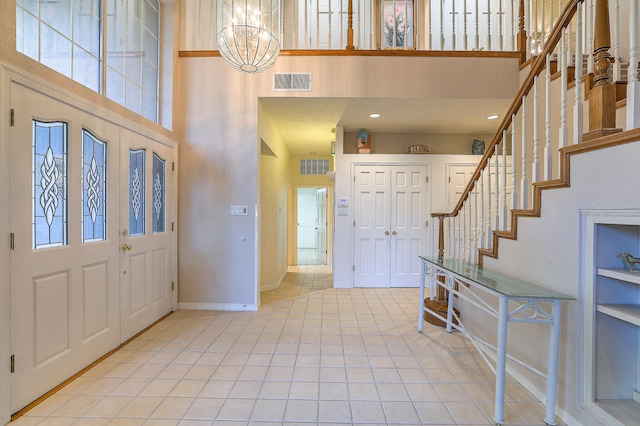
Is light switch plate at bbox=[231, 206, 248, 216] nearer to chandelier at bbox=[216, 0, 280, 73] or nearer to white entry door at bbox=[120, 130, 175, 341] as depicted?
white entry door at bbox=[120, 130, 175, 341]

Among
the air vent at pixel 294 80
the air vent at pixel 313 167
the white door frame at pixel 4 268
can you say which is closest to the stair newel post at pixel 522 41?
the air vent at pixel 294 80

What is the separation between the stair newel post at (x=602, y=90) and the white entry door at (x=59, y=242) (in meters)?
3.28

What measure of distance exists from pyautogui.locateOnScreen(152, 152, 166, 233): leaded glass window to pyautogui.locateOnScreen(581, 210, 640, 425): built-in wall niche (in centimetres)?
361

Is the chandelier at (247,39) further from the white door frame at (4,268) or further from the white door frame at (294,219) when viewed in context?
the white door frame at (294,219)

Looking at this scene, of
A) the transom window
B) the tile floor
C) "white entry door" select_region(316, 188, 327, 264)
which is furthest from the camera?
"white entry door" select_region(316, 188, 327, 264)

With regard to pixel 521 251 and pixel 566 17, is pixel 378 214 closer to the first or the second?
pixel 521 251

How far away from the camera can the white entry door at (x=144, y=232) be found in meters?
2.79

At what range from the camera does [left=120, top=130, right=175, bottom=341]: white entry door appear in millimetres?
2793

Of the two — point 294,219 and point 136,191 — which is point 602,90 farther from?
point 294,219

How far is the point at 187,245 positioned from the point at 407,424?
2.97 m

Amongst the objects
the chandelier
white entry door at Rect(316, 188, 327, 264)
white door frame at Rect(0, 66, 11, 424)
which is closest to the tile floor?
white door frame at Rect(0, 66, 11, 424)

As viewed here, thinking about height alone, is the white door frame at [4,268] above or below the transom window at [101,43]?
below

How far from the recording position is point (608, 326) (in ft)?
5.28

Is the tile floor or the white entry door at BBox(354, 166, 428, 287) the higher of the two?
the white entry door at BBox(354, 166, 428, 287)
